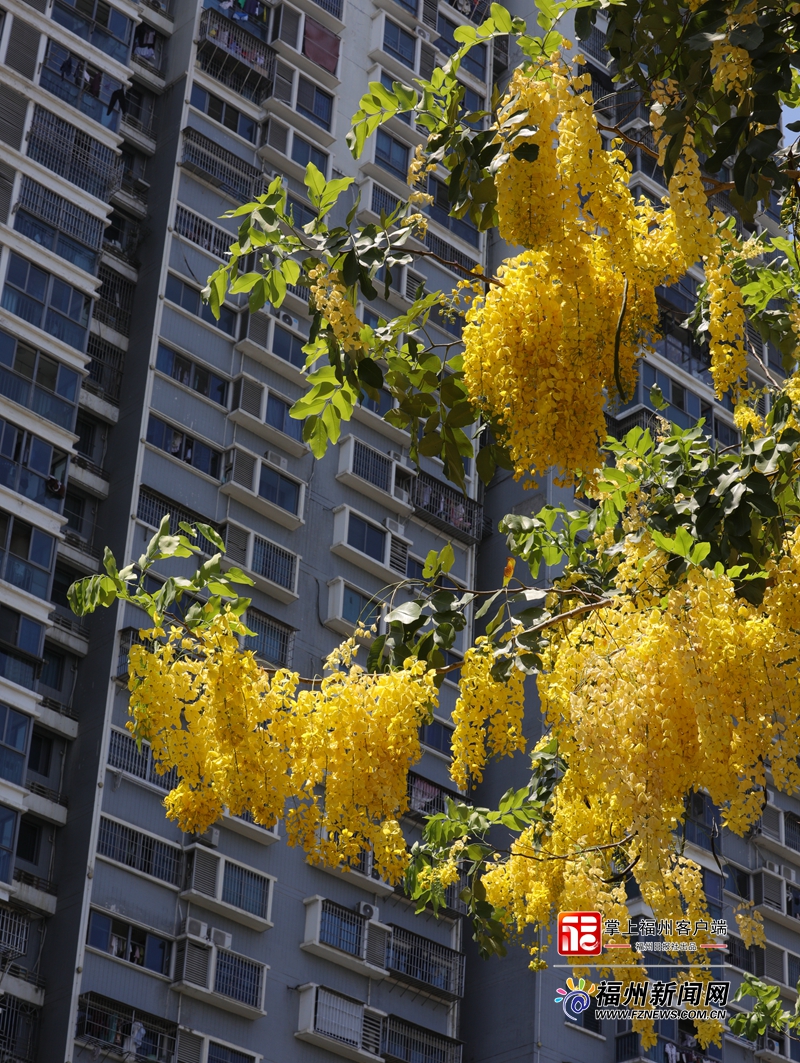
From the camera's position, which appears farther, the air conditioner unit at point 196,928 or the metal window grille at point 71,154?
the metal window grille at point 71,154

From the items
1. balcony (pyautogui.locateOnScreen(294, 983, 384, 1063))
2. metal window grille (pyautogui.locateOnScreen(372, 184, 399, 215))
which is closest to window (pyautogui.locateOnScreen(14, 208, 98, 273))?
metal window grille (pyautogui.locateOnScreen(372, 184, 399, 215))

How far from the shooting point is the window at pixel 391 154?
28484 millimetres

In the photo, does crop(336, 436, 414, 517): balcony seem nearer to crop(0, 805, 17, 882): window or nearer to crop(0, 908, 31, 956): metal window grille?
crop(0, 805, 17, 882): window

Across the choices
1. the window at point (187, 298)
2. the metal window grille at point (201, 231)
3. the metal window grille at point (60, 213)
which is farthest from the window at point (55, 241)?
the metal window grille at point (201, 231)

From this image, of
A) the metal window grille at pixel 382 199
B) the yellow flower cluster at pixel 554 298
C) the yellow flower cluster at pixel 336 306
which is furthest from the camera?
the metal window grille at pixel 382 199

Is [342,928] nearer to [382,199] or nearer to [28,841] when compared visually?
[28,841]

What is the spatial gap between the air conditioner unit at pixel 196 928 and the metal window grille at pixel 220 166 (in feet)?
37.2

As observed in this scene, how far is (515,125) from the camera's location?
17.4ft

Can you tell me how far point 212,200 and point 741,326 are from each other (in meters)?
19.8

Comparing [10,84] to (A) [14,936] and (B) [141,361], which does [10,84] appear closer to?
(B) [141,361]

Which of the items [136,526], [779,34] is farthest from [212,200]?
[779,34]

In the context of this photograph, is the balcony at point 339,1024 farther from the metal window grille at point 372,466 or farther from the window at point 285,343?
the window at point 285,343

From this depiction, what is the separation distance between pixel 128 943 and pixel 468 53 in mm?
19686

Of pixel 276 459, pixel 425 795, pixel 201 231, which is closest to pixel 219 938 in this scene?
pixel 425 795
